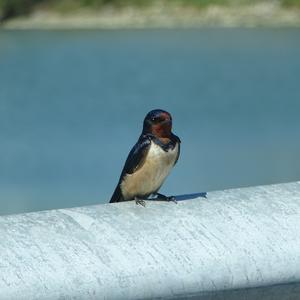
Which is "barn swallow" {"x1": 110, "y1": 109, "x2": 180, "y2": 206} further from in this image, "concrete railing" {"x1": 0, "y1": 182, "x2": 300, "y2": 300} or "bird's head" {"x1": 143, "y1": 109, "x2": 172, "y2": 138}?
"concrete railing" {"x1": 0, "y1": 182, "x2": 300, "y2": 300}

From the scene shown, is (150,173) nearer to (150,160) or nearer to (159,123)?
(150,160)

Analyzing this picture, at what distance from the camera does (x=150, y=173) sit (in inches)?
145

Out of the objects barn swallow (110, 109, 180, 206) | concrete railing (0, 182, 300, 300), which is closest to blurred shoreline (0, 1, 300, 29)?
barn swallow (110, 109, 180, 206)

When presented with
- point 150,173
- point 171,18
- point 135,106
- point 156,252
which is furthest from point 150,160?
point 171,18

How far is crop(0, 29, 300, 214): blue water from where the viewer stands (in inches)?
608

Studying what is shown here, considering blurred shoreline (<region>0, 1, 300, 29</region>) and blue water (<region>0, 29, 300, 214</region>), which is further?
blurred shoreline (<region>0, 1, 300, 29</region>)

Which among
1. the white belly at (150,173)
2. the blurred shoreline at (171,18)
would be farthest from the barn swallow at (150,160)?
the blurred shoreline at (171,18)

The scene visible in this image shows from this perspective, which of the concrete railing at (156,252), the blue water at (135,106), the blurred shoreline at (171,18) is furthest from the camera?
the blurred shoreline at (171,18)

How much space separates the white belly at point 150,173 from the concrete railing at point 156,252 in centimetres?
124

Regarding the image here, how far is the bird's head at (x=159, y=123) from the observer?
11.7 feet

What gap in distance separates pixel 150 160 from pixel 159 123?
14 centimetres

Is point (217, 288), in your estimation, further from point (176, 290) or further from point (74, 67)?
point (74, 67)

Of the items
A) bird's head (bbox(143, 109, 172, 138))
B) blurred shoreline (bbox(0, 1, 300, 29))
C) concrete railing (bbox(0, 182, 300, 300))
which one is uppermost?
concrete railing (bbox(0, 182, 300, 300))

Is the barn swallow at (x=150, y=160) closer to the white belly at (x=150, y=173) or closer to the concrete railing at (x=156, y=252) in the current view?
the white belly at (x=150, y=173)
